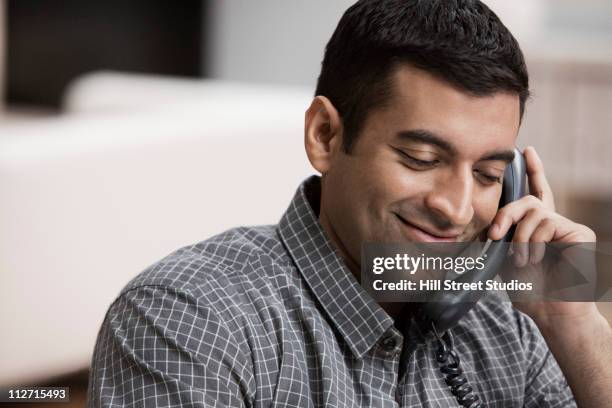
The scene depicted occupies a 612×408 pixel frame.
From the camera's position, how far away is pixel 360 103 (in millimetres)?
1255

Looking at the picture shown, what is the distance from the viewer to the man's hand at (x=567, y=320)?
131 centimetres

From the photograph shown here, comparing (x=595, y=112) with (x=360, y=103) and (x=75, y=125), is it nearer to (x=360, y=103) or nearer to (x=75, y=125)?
(x=75, y=125)

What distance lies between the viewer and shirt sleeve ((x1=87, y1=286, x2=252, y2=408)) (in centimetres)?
108

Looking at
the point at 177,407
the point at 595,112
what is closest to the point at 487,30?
the point at 177,407

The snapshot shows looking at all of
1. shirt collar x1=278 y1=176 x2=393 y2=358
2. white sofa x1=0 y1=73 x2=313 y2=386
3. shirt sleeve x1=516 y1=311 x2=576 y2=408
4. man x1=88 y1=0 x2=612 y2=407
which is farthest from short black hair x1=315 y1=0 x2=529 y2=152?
Answer: white sofa x1=0 y1=73 x2=313 y2=386

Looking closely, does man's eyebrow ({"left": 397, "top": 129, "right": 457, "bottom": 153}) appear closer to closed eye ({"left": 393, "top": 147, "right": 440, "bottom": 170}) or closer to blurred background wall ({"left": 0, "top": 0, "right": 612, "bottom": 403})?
closed eye ({"left": 393, "top": 147, "right": 440, "bottom": 170})

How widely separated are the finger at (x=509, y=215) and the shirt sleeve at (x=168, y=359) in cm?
36

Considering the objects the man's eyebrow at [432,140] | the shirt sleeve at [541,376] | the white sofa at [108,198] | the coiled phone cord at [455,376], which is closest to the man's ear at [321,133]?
the man's eyebrow at [432,140]

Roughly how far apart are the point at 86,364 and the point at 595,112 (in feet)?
8.46

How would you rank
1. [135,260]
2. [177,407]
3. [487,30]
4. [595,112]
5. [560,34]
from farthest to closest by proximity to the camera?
[560,34], [595,112], [135,260], [487,30], [177,407]

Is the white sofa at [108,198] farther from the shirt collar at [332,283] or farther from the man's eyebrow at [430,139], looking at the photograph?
the man's eyebrow at [430,139]

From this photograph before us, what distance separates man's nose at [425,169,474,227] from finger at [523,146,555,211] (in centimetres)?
28

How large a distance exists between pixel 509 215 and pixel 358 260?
20cm

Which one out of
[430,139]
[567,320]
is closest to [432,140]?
[430,139]
